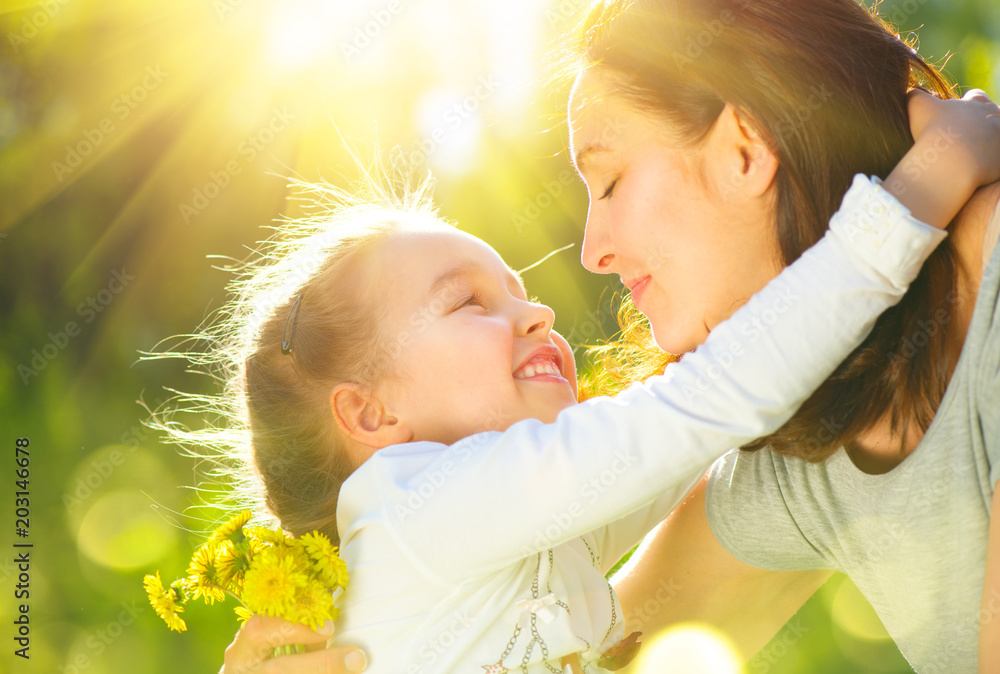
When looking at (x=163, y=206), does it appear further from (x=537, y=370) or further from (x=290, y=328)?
(x=537, y=370)

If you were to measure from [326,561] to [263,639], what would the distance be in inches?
9.5

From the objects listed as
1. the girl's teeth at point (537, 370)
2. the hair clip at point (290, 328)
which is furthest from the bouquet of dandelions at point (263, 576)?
the girl's teeth at point (537, 370)

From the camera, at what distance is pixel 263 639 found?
1.70 meters

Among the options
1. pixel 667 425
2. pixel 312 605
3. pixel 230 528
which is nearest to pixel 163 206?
pixel 230 528

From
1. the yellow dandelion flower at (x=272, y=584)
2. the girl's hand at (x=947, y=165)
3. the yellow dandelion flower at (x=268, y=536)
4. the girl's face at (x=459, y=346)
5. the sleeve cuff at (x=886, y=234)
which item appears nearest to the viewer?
the sleeve cuff at (x=886, y=234)

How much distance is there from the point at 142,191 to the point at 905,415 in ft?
18.8

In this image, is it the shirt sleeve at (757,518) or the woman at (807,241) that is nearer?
the woman at (807,241)

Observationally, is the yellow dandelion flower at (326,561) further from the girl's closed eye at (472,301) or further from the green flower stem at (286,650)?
the girl's closed eye at (472,301)

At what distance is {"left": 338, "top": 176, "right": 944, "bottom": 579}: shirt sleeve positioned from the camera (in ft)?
4.09

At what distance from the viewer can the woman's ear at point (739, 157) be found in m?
1.71

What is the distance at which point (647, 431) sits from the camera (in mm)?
1369

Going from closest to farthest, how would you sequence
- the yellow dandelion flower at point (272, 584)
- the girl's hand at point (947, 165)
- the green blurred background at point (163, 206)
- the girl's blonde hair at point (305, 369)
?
the girl's hand at point (947, 165)
the yellow dandelion flower at point (272, 584)
the girl's blonde hair at point (305, 369)
the green blurred background at point (163, 206)

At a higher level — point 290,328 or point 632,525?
point 290,328

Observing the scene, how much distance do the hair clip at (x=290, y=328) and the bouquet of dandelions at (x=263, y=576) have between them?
17.3 inches
